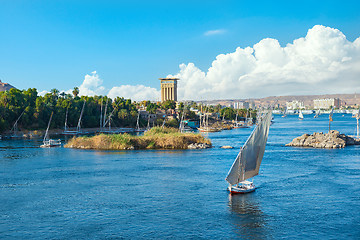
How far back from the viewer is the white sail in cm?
2491

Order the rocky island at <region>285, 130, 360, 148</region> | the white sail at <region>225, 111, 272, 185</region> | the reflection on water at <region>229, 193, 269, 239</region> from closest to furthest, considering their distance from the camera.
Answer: the reflection on water at <region>229, 193, 269, 239</region>
the white sail at <region>225, 111, 272, 185</region>
the rocky island at <region>285, 130, 360, 148</region>

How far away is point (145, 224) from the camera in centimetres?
1983

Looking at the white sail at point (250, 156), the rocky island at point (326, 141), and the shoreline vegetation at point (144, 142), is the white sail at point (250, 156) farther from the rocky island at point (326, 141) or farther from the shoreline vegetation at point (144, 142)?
the rocky island at point (326, 141)

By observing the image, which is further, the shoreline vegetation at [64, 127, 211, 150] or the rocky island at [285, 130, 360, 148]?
the shoreline vegetation at [64, 127, 211, 150]

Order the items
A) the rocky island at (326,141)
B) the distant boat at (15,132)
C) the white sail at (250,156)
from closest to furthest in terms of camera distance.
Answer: the white sail at (250,156), the rocky island at (326,141), the distant boat at (15,132)

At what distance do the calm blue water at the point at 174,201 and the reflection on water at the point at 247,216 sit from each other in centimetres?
5

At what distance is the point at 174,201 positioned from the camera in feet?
78.6

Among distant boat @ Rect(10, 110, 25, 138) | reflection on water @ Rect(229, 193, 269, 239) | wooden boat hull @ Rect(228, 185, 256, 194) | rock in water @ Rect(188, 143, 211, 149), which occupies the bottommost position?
reflection on water @ Rect(229, 193, 269, 239)

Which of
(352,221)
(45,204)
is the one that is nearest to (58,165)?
(45,204)

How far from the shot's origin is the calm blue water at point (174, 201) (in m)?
18.9

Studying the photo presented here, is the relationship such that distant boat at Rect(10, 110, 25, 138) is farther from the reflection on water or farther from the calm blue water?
the reflection on water

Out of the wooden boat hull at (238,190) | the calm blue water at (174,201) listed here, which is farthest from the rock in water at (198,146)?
the wooden boat hull at (238,190)

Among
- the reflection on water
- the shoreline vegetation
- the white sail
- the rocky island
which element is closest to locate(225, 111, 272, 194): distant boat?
the white sail

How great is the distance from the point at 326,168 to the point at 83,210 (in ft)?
76.1
